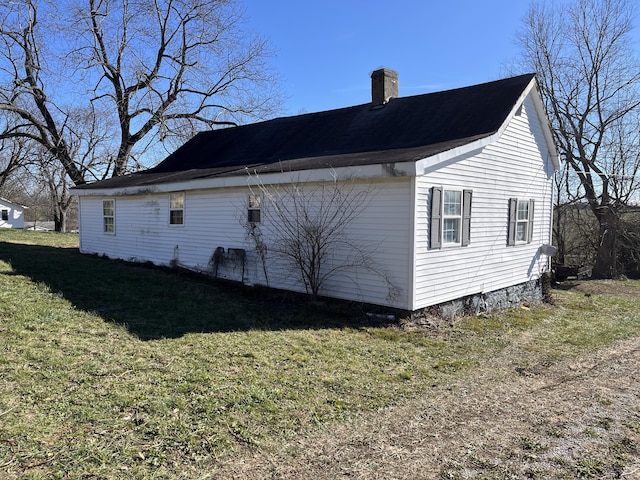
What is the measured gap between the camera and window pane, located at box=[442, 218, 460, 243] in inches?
344

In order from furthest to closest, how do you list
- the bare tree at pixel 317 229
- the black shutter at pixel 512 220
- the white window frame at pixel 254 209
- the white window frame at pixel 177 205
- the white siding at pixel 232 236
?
the white window frame at pixel 177 205
the black shutter at pixel 512 220
the white window frame at pixel 254 209
the bare tree at pixel 317 229
the white siding at pixel 232 236

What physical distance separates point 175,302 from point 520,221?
861cm

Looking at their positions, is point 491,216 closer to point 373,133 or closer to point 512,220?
point 512,220

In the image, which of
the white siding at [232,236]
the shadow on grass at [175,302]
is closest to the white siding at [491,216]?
the white siding at [232,236]

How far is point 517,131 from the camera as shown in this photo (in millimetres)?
11039

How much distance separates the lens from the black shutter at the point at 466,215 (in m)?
9.06

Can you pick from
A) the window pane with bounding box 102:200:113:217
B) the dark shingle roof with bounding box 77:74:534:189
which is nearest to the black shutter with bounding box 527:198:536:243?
the dark shingle roof with bounding box 77:74:534:189

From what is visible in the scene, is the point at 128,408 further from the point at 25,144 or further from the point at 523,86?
the point at 25,144

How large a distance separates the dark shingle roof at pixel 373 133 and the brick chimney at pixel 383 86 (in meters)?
0.28

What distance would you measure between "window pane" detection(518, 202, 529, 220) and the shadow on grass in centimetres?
559

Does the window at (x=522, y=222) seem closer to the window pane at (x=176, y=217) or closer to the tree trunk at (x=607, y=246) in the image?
the window pane at (x=176, y=217)

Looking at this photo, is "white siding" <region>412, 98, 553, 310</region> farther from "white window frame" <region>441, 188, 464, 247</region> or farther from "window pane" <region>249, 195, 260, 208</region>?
"window pane" <region>249, 195, 260, 208</region>

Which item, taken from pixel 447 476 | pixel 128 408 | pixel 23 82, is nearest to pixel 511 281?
pixel 447 476

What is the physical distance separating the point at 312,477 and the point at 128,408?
74.4 inches
